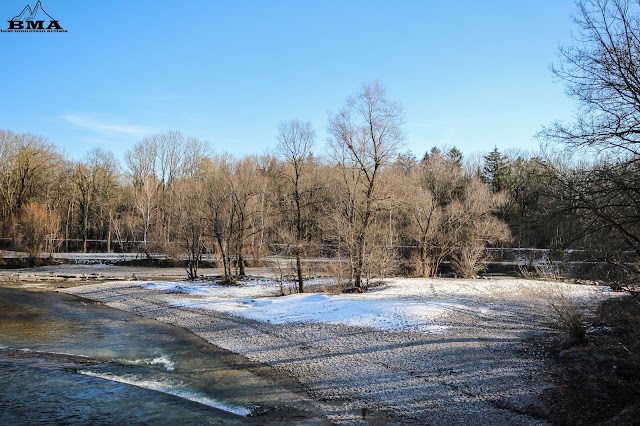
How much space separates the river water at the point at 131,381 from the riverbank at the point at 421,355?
0.96 metres

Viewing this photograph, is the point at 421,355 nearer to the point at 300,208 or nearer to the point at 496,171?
the point at 300,208

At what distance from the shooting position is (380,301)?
18797 mm

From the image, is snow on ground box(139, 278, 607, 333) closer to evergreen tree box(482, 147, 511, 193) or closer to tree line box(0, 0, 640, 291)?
tree line box(0, 0, 640, 291)

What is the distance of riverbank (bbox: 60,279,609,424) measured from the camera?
29.2ft

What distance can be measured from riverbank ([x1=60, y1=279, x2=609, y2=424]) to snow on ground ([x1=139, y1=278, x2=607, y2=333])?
0.75 ft

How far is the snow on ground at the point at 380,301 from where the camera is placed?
52.5 feet

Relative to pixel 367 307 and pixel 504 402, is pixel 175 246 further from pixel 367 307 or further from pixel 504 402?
pixel 504 402

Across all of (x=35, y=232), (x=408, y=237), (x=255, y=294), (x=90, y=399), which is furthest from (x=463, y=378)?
(x=35, y=232)

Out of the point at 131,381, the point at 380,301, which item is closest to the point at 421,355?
the point at 380,301

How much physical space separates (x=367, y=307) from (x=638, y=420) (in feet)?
36.9

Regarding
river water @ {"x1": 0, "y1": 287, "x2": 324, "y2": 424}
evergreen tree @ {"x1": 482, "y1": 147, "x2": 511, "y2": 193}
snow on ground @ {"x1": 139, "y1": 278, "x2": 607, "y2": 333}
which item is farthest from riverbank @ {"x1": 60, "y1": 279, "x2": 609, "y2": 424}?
evergreen tree @ {"x1": 482, "y1": 147, "x2": 511, "y2": 193}

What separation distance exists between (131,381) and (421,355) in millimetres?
8158

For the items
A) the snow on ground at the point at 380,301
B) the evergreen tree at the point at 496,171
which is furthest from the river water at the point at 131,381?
the evergreen tree at the point at 496,171

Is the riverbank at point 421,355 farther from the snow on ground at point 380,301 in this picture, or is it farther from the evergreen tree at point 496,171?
the evergreen tree at point 496,171
